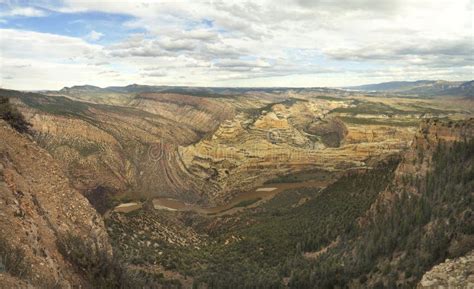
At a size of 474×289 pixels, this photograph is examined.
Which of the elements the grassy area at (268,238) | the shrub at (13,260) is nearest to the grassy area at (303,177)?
the grassy area at (268,238)

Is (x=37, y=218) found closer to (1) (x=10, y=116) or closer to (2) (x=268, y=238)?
(1) (x=10, y=116)

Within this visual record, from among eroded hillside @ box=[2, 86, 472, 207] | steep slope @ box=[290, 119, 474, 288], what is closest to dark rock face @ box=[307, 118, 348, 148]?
eroded hillside @ box=[2, 86, 472, 207]

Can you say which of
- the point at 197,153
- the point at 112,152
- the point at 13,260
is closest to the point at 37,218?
the point at 13,260

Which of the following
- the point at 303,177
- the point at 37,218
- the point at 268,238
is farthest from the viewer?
the point at 303,177

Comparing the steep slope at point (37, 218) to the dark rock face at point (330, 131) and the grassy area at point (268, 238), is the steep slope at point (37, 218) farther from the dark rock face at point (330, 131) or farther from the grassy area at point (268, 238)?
the dark rock face at point (330, 131)

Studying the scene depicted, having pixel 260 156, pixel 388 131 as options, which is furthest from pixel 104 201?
pixel 388 131

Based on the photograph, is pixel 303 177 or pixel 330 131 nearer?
pixel 303 177

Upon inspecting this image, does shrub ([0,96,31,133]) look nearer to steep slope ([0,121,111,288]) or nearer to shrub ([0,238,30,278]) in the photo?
steep slope ([0,121,111,288])

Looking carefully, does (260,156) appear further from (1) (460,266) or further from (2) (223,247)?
(1) (460,266)

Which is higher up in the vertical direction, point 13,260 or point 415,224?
point 13,260
